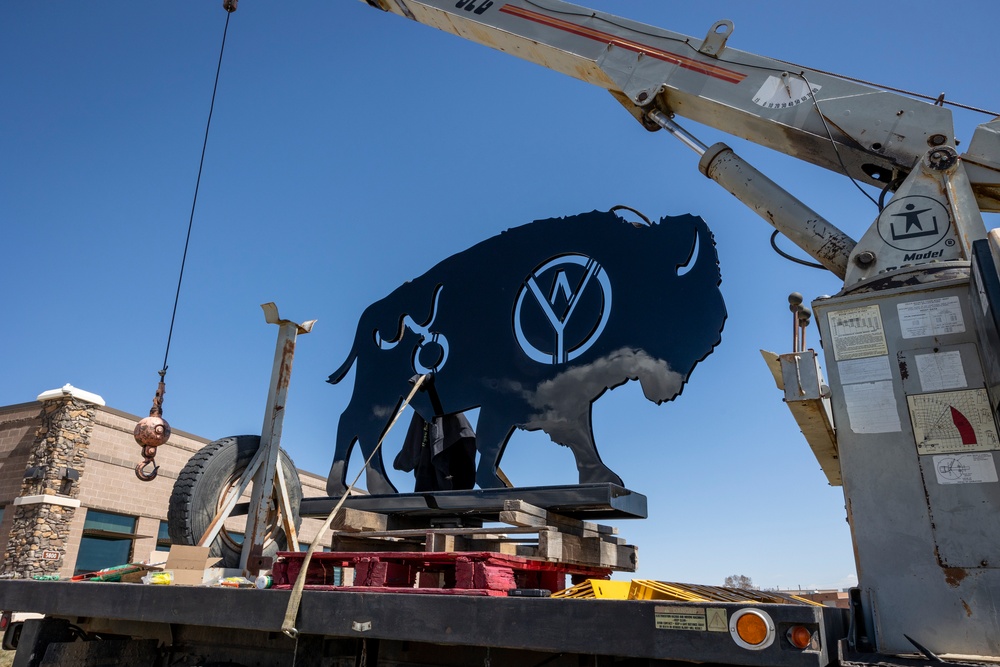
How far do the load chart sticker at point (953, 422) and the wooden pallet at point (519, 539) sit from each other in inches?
83.8

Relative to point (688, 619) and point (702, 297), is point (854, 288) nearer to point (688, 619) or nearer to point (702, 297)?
point (702, 297)

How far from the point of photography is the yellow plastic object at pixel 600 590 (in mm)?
2961

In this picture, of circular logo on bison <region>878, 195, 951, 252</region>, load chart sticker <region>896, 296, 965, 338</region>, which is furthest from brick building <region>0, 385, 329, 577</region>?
load chart sticker <region>896, 296, 965, 338</region>

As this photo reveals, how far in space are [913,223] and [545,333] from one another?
3.11 meters

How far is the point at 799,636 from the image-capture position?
2314 millimetres

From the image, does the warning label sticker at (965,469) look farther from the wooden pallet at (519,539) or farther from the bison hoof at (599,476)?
the bison hoof at (599,476)

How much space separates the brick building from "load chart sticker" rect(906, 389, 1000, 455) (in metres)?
18.8

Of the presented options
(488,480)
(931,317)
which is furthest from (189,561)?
(931,317)

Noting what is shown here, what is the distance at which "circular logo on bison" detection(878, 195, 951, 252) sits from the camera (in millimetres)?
3986

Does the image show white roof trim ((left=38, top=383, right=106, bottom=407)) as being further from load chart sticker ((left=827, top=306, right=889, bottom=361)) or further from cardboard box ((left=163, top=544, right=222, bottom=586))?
load chart sticker ((left=827, top=306, right=889, bottom=361))

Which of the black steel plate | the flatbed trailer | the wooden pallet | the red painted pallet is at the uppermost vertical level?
the black steel plate

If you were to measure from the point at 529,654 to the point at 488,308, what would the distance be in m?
4.06

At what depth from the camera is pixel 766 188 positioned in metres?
5.44

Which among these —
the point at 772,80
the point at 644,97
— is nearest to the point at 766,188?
the point at 772,80
